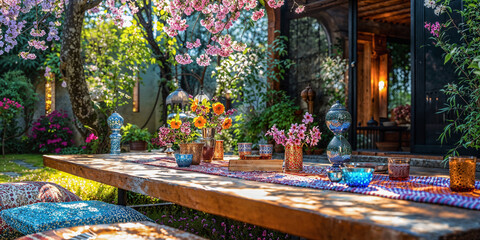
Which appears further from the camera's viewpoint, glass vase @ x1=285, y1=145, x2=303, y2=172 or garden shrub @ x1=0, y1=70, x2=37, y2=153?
garden shrub @ x1=0, y1=70, x2=37, y2=153

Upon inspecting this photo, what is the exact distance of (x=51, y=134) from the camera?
1038 cm

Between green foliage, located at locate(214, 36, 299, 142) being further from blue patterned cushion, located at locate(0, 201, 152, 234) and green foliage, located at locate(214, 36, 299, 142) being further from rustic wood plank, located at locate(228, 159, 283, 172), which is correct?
blue patterned cushion, located at locate(0, 201, 152, 234)

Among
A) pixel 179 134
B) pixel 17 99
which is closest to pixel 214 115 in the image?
pixel 179 134

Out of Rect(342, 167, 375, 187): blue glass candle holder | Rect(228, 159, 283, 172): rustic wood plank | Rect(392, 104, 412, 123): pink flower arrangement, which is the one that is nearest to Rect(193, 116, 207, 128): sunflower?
Rect(228, 159, 283, 172): rustic wood plank

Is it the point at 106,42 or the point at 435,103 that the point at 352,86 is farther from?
the point at 106,42

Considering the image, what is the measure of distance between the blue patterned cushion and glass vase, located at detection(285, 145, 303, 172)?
78 cm

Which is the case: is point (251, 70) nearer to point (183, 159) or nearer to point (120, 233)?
point (183, 159)

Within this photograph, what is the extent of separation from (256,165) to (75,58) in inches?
136

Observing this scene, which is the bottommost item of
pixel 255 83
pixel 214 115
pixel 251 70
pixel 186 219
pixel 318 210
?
pixel 186 219

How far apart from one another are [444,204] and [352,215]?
0.33m

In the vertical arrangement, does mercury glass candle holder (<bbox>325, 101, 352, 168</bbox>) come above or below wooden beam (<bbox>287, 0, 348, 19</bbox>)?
below

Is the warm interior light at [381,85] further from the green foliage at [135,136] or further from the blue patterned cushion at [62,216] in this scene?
the blue patterned cushion at [62,216]

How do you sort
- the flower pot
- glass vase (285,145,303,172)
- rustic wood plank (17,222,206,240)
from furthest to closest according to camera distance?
the flower pot < glass vase (285,145,303,172) < rustic wood plank (17,222,206,240)

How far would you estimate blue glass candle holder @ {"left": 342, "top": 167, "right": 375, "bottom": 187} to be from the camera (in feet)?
5.32
